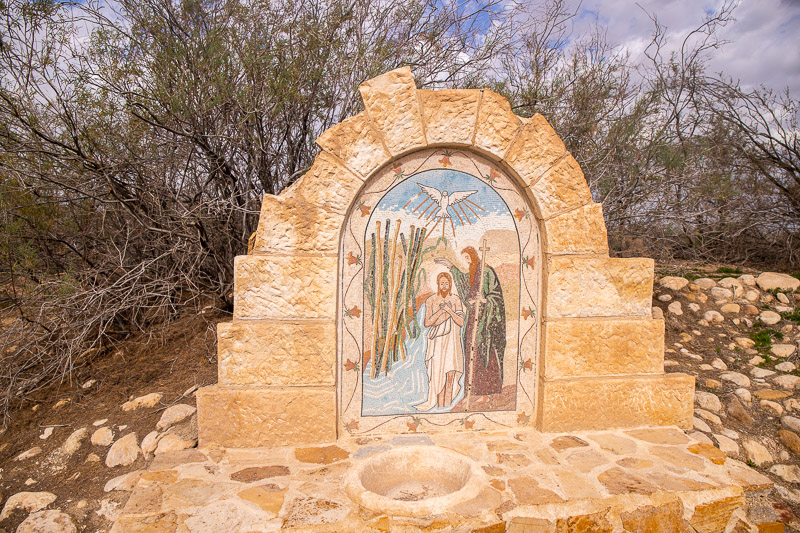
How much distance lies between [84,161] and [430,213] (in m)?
3.01

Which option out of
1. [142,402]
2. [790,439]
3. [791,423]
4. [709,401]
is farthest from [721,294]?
[142,402]

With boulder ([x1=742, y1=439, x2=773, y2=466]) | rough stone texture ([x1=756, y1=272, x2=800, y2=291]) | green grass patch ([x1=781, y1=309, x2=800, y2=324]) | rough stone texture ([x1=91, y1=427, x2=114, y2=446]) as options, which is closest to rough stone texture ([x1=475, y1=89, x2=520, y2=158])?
boulder ([x1=742, y1=439, x2=773, y2=466])

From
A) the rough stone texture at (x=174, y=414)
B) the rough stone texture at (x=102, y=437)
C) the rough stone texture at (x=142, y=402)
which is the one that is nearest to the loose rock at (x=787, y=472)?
the rough stone texture at (x=174, y=414)

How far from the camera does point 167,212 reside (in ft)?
15.2

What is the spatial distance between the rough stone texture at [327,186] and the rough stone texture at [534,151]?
1.10 m

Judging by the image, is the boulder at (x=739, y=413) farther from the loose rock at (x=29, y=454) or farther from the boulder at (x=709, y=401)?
the loose rock at (x=29, y=454)

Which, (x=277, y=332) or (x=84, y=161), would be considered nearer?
(x=277, y=332)

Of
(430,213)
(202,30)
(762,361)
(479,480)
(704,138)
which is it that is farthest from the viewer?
(704,138)

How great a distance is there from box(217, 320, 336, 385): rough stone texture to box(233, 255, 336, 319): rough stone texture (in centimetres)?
7

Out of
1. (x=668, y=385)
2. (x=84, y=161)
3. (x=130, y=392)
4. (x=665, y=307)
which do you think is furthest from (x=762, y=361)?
(x=84, y=161)

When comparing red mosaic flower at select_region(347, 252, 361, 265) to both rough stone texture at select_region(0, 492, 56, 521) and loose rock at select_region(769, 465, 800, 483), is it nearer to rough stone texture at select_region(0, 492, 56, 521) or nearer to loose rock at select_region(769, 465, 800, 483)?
rough stone texture at select_region(0, 492, 56, 521)

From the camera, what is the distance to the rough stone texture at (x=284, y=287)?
3.09m

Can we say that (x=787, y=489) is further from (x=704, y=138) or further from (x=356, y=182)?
(x=704, y=138)

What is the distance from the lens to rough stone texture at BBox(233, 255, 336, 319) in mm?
3090
